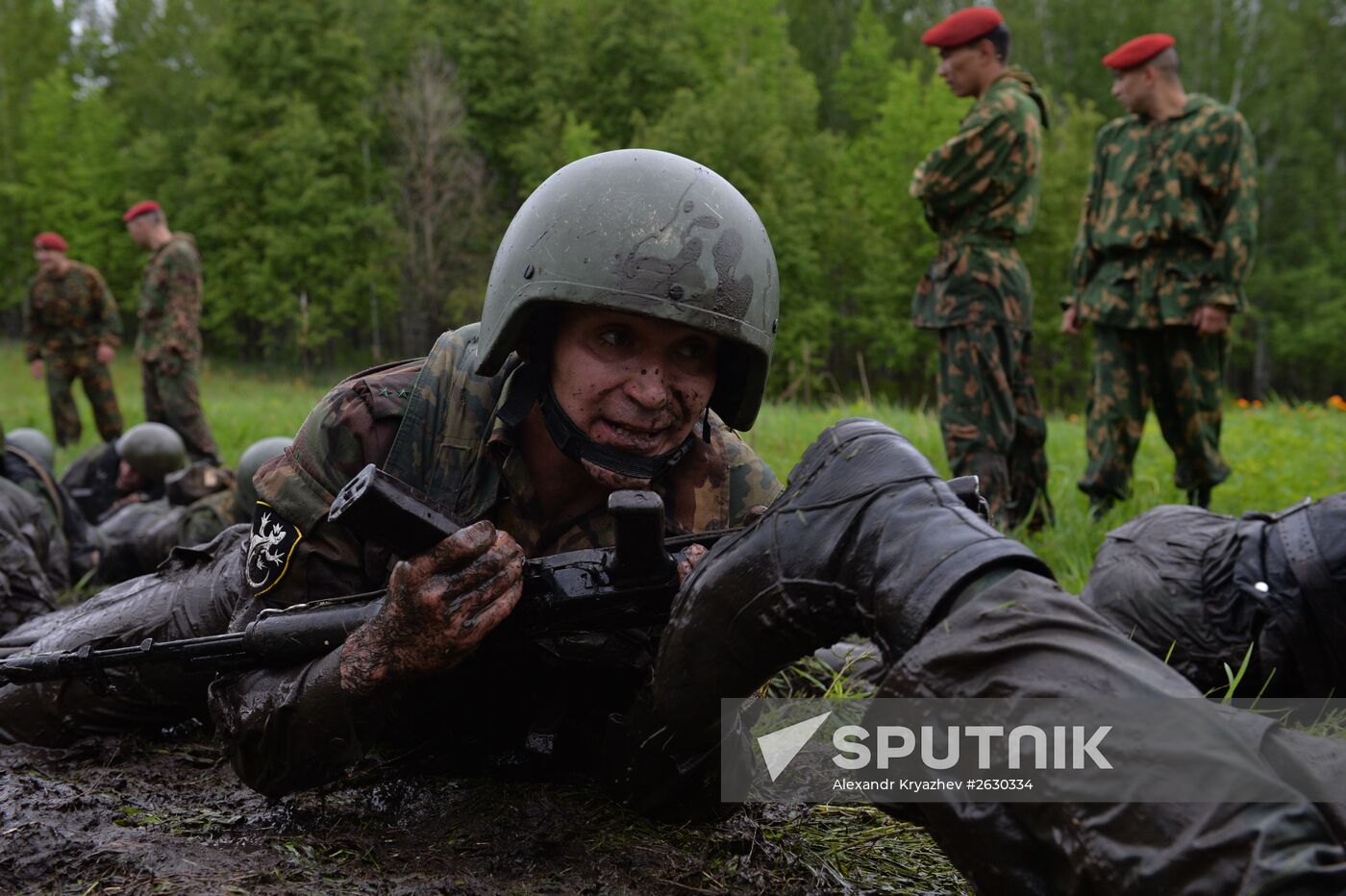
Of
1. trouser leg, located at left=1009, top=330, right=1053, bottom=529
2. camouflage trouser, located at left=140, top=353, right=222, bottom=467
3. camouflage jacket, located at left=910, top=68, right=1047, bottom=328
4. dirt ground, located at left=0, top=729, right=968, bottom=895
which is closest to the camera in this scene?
dirt ground, located at left=0, top=729, right=968, bottom=895

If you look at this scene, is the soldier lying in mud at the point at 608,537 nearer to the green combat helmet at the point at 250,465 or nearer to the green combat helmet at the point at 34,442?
the green combat helmet at the point at 250,465

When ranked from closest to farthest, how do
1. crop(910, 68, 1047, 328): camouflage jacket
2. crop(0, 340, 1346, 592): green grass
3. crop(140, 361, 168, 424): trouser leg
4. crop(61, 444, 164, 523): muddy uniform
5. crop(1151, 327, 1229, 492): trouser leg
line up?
crop(0, 340, 1346, 592): green grass < crop(1151, 327, 1229, 492): trouser leg < crop(910, 68, 1047, 328): camouflage jacket < crop(61, 444, 164, 523): muddy uniform < crop(140, 361, 168, 424): trouser leg

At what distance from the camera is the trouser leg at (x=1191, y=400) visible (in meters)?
5.86

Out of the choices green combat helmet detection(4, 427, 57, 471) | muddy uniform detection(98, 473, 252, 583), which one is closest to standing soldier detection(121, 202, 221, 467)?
green combat helmet detection(4, 427, 57, 471)

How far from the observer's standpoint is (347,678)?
7.37 feet

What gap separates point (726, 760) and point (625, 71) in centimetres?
3379

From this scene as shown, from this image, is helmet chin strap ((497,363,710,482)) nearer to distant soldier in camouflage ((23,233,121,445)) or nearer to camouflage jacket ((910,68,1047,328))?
camouflage jacket ((910,68,1047,328))

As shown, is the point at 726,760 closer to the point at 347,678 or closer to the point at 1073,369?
the point at 347,678

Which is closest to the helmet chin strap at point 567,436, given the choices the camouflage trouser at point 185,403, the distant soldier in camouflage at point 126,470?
the distant soldier in camouflage at point 126,470

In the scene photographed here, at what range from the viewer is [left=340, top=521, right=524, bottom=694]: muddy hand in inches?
81.5

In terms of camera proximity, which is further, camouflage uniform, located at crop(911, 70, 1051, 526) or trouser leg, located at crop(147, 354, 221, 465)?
trouser leg, located at crop(147, 354, 221, 465)

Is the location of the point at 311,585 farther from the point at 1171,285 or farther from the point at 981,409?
the point at 1171,285

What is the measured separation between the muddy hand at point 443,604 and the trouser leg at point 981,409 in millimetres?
3982

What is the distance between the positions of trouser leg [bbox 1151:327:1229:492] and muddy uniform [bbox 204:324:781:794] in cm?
387
